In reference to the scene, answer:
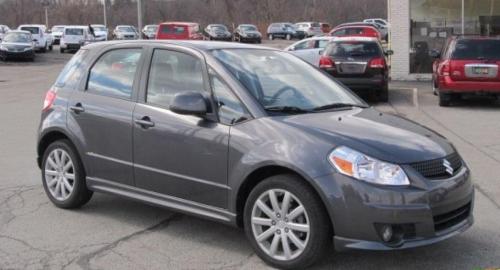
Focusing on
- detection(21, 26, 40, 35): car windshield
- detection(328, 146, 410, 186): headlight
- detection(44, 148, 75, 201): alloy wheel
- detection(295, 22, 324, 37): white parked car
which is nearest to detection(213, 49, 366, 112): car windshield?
detection(328, 146, 410, 186): headlight

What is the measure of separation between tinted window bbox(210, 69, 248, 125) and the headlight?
0.86m

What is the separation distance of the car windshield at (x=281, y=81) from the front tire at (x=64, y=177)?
5.97 feet

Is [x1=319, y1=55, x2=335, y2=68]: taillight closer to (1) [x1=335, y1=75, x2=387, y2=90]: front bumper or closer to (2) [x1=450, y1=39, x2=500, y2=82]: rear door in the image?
(1) [x1=335, y1=75, x2=387, y2=90]: front bumper

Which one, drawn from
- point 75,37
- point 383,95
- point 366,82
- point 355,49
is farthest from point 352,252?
point 75,37

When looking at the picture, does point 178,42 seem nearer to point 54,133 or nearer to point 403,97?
point 54,133

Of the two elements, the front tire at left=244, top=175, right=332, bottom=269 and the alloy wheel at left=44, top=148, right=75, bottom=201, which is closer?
the front tire at left=244, top=175, right=332, bottom=269

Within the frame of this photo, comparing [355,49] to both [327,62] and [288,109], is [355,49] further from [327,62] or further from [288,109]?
[288,109]

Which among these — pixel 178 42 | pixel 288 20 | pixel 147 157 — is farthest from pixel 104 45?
pixel 288 20

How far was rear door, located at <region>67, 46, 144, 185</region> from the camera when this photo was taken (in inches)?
224

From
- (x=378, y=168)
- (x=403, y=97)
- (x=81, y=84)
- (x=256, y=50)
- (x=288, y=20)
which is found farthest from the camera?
(x=288, y=20)

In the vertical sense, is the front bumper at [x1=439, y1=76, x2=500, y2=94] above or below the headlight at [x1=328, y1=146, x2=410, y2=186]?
below

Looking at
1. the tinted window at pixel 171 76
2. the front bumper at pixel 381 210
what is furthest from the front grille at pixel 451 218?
the tinted window at pixel 171 76

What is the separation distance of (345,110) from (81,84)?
250 cm

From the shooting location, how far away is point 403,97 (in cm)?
1670
